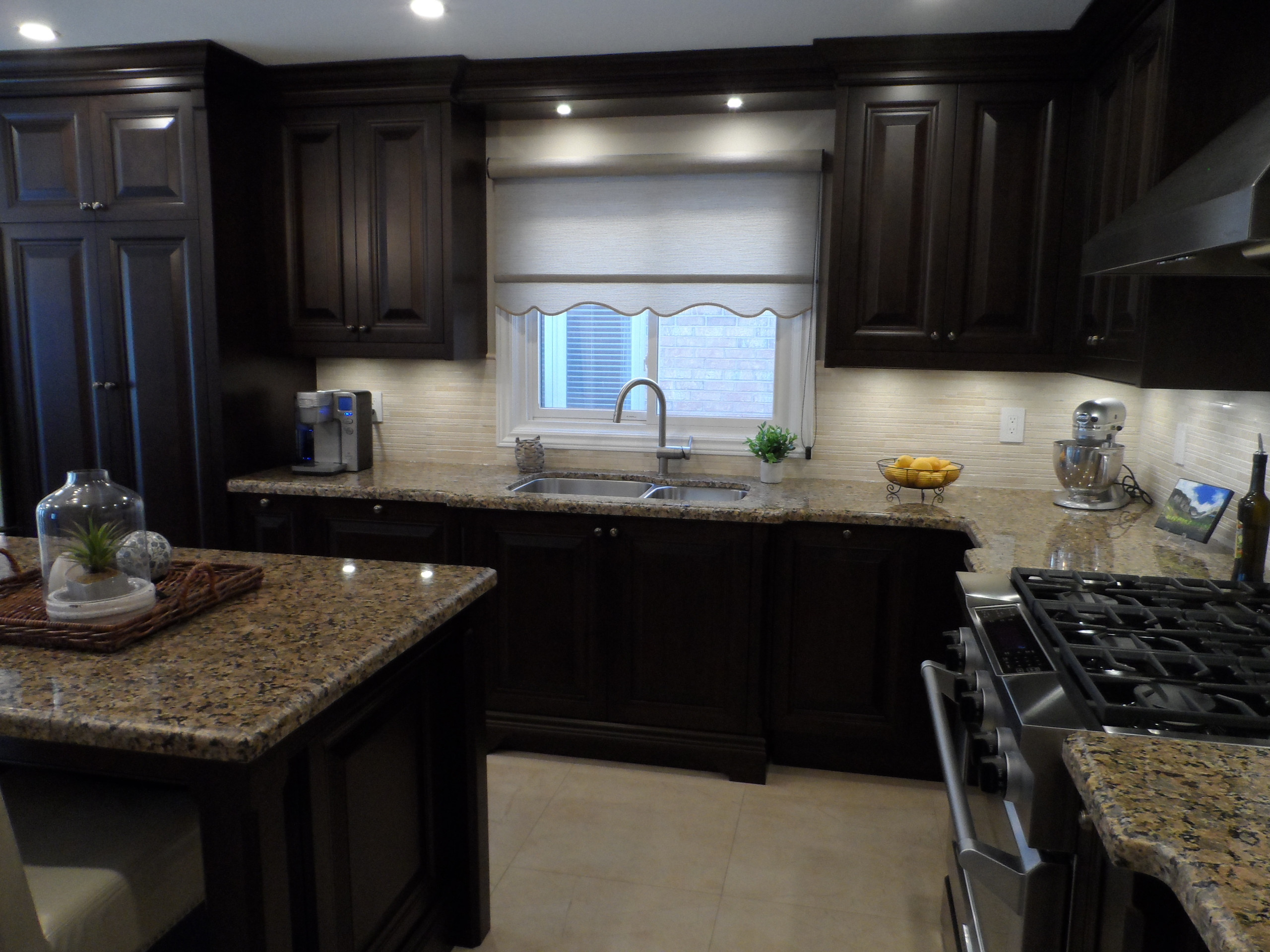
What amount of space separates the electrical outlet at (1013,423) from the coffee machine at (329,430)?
8.11 ft

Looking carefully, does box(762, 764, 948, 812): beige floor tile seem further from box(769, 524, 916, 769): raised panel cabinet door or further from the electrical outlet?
the electrical outlet

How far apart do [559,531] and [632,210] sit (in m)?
1.32

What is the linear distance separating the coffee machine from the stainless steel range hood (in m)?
2.65

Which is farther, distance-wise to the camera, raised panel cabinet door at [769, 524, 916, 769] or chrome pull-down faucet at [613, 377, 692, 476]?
chrome pull-down faucet at [613, 377, 692, 476]

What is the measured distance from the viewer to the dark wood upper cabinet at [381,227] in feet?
11.1

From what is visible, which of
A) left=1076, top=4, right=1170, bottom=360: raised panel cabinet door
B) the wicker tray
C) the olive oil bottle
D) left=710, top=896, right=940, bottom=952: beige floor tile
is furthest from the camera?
left=1076, top=4, right=1170, bottom=360: raised panel cabinet door

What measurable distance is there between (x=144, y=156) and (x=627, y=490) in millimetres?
2143

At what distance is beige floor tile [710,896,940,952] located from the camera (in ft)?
7.20

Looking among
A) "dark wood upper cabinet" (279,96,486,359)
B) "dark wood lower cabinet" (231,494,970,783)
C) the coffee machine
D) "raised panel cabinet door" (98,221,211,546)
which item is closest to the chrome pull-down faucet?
"dark wood lower cabinet" (231,494,970,783)

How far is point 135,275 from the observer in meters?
3.36

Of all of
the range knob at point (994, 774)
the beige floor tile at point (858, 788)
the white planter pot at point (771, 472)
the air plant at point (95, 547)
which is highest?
the air plant at point (95, 547)

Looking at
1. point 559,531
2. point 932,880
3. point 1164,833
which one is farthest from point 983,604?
point 559,531

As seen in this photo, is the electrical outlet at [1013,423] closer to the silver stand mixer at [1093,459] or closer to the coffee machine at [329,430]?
the silver stand mixer at [1093,459]

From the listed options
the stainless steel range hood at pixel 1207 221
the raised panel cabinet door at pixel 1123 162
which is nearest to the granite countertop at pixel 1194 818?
the stainless steel range hood at pixel 1207 221
